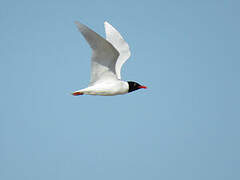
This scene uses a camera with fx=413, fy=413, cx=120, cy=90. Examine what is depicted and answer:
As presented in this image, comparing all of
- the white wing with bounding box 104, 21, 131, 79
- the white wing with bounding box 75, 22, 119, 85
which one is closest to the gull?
the white wing with bounding box 75, 22, 119, 85

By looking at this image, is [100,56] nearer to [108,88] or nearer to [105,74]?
[105,74]

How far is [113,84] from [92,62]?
1057 mm

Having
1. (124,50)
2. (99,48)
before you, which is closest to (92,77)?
(99,48)

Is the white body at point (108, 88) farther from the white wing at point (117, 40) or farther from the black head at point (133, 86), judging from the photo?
the white wing at point (117, 40)

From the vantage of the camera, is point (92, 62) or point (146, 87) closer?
point (92, 62)

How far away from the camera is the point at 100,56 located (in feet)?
44.6

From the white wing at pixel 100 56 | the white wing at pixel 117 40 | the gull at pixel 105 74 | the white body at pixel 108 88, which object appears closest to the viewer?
the white wing at pixel 100 56

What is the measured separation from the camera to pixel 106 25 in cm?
1656

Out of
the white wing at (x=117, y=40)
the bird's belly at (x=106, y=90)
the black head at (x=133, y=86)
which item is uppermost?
the white wing at (x=117, y=40)

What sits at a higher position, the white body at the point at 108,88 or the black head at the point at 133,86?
the black head at the point at 133,86

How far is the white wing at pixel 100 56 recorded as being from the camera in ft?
40.5

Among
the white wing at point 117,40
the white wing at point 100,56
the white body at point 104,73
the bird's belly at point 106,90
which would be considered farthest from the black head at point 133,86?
the white wing at point 117,40

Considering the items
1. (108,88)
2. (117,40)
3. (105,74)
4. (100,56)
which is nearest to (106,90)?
(108,88)

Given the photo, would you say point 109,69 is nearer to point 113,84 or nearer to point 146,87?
point 113,84
